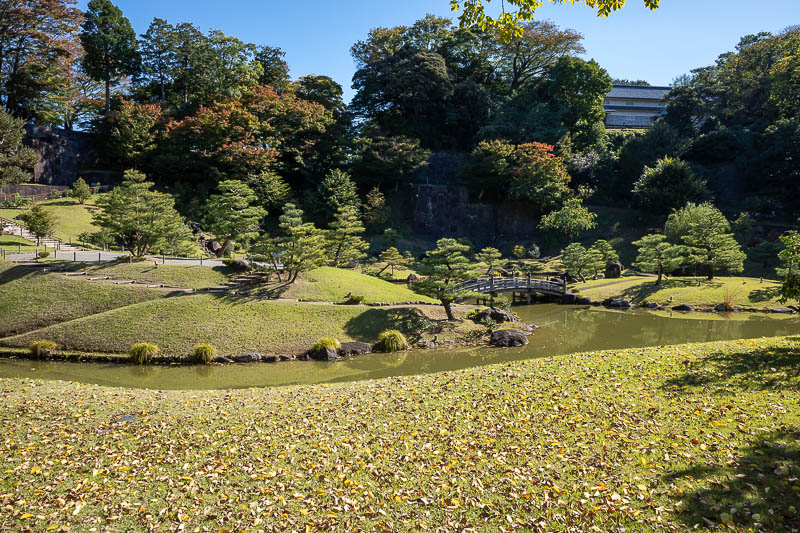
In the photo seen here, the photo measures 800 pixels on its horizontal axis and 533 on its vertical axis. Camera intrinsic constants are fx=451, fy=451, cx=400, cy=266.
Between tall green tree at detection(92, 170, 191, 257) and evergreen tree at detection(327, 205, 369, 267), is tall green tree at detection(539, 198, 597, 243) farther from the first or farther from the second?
tall green tree at detection(92, 170, 191, 257)

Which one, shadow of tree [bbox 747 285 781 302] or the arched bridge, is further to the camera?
the arched bridge

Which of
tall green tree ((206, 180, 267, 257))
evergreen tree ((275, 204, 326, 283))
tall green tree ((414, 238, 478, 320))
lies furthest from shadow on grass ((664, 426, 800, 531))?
tall green tree ((206, 180, 267, 257))

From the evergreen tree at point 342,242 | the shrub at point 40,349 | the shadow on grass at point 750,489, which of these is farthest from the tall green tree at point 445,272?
the shadow on grass at point 750,489

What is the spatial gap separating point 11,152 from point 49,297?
23333 mm

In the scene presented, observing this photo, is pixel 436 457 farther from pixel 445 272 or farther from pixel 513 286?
pixel 513 286

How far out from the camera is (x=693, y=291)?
99.0ft

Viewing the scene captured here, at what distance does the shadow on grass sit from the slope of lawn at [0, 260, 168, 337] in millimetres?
24253

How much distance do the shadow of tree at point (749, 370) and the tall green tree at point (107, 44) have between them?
56630 millimetres

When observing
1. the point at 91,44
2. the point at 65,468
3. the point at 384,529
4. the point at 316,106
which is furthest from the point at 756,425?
the point at 91,44

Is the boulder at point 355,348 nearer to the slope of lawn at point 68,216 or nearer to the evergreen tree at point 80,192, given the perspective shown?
the slope of lawn at point 68,216

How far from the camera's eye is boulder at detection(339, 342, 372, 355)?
20.7 meters

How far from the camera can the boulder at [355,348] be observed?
2065 cm

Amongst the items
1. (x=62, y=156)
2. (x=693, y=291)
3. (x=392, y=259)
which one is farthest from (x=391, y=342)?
(x=62, y=156)

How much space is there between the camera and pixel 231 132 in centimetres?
4359
